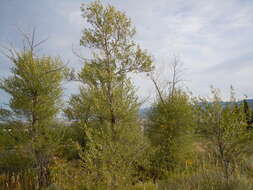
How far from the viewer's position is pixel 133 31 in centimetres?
645

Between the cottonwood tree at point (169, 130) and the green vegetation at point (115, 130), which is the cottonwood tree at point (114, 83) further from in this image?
the cottonwood tree at point (169, 130)

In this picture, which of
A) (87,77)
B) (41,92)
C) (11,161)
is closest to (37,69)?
(41,92)

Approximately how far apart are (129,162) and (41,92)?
4.82 m

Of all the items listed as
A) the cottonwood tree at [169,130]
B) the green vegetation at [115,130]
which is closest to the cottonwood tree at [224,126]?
the green vegetation at [115,130]

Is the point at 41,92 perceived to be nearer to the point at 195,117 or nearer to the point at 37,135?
the point at 37,135

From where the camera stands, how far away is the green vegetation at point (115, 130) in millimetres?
4543

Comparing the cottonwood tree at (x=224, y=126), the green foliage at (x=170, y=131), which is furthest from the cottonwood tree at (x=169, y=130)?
the cottonwood tree at (x=224, y=126)

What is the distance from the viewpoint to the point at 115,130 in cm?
543

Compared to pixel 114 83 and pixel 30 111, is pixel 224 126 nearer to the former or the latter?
pixel 114 83

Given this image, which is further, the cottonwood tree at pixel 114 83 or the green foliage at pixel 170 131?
the green foliage at pixel 170 131

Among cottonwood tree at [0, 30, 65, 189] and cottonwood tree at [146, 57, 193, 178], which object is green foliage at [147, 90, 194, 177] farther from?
cottonwood tree at [0, 30, 65, 189]

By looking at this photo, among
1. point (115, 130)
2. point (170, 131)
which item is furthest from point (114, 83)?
point (170, 131)

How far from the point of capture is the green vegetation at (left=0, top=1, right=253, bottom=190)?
4.54 meters

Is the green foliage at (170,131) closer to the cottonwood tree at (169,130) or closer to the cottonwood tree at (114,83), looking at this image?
the cottonwood tree at (169,130)
